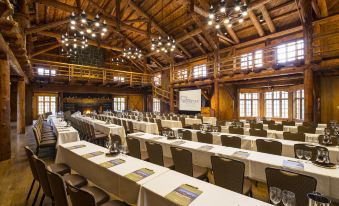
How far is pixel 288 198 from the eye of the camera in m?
1.46

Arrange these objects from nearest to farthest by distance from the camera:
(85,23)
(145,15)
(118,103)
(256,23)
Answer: (85,23), (256,23), (145,15), (118,103)

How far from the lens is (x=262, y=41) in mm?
11602

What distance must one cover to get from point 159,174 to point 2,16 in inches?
144

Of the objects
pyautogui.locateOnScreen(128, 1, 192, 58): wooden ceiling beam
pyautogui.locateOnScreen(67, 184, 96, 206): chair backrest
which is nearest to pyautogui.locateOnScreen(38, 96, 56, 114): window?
pyautogui.locateOnScreen(128, 1, 192, 58): wooden ceiling beam

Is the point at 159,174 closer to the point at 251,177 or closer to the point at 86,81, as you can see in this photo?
the point at 251,177

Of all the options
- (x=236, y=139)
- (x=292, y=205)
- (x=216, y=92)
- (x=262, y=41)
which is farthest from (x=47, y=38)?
(x=292, y=205)

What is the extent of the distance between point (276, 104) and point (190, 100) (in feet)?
19.7

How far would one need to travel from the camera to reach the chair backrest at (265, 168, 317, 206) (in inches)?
71.7

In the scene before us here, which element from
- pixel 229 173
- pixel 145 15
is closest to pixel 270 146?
pixel 229 173

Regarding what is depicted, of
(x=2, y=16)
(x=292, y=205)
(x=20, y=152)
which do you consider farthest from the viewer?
(x=20, y=152)

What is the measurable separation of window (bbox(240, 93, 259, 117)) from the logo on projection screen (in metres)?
3.52

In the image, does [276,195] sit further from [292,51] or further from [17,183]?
[292,51]

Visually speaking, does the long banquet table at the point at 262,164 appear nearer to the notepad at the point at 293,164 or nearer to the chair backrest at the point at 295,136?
the notepad at the point at 293,164

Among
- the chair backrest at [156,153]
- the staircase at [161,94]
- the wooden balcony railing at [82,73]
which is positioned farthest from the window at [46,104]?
the chair backrest at [156,153]
